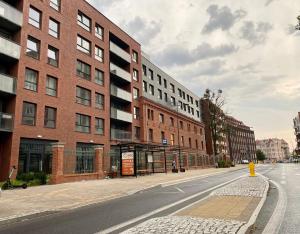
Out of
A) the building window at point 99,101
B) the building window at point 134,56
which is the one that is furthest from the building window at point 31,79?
the building window at point 134,56

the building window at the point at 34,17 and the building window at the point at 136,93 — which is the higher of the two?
the building window at the point at 34,17

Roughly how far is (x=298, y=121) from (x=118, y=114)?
10867 centimetres

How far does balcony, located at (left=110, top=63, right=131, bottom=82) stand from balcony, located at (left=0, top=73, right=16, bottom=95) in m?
14.5

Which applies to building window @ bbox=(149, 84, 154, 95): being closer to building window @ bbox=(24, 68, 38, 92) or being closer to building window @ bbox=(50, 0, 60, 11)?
building window @ bbox=(50, 0, 60, 11)

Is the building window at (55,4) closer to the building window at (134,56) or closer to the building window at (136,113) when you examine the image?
the building window at (134,56)

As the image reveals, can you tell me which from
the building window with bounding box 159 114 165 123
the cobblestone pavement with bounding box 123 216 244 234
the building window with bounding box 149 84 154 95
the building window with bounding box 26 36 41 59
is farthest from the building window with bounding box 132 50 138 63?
the cobblestone pavement with bounding box 123 216 244 234

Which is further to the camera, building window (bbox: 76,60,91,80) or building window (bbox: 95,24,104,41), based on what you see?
building window (bbox: 95,24,104,41)

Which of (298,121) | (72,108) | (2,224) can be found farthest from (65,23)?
(298,121)

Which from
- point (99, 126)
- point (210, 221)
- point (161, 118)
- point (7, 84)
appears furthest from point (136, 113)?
point (210, 221)

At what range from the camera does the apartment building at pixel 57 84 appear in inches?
910

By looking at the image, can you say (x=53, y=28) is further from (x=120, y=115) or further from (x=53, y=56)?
(x=120, y=115)

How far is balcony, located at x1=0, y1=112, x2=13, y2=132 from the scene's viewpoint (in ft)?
70.7

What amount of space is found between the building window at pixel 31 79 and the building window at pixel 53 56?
2396mm

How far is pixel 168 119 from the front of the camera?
50.2m
